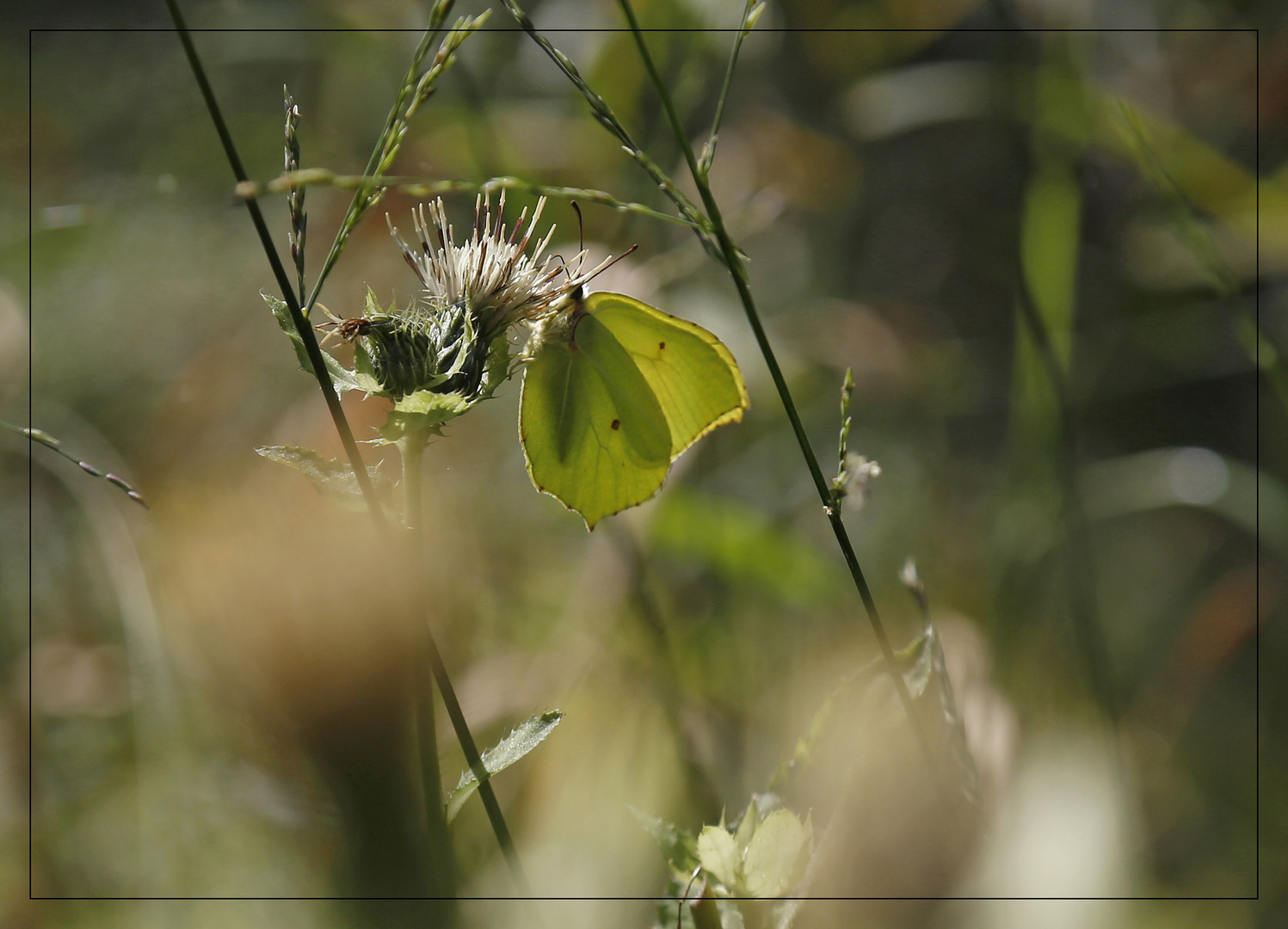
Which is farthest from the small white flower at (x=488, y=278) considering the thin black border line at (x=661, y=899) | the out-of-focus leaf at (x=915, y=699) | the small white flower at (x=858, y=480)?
the thin black border line at (x=661, y=899)

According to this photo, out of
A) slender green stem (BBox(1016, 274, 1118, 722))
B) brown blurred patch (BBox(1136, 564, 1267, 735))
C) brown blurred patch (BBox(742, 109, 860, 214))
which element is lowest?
brown blurred patch (BBox(1136, 564, 1267, 735))

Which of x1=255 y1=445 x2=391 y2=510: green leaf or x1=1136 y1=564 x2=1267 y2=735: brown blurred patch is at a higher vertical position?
x1=255 y1=445 x2=391 y2=510: green leaf

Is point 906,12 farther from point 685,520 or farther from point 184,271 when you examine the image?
point 184,271

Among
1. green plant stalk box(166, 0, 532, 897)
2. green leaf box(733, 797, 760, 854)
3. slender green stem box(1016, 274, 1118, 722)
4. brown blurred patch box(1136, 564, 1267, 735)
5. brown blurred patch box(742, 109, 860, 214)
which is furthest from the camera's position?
brown blurred patch box(742, 109, 860, 214)

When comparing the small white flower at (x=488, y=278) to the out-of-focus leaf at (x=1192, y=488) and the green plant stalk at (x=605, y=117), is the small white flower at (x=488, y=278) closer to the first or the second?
the green plant stalk at (x=605, y=117)

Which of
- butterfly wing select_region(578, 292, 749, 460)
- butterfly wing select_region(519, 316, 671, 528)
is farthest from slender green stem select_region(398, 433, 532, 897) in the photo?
butterfly wing select_region(578, 292, 749, 460)

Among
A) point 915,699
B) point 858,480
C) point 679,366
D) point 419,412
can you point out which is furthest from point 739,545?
point 419,412

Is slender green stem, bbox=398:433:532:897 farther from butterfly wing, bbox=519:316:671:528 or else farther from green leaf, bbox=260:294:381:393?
butterfly wing, bbox=519:316:671:528

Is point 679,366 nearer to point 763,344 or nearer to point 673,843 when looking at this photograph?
point 763,344
